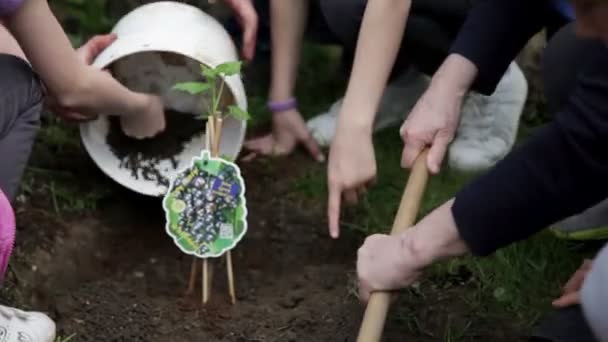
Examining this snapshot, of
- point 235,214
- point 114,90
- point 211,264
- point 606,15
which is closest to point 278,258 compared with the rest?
point 211,264

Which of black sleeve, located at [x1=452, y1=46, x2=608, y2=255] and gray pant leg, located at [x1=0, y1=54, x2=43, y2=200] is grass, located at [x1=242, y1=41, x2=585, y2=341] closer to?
black sleeve, located at [x1=452, y1=46, x2=608, y2=255]

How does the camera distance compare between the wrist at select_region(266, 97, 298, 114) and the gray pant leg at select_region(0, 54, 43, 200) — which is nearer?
the gray pant leg at select_region(0, 54, 43, 200)

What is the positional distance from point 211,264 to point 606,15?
0.97 metres

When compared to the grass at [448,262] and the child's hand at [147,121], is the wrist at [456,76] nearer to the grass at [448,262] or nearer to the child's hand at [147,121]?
the grass at [448,262]

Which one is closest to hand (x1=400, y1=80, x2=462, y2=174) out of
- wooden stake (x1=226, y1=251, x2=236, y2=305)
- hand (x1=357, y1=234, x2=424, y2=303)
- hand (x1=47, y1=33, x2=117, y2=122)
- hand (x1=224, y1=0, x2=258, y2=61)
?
hand (x1=357, y1=234, x2=424, y2=303)

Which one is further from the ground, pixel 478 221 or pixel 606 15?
pixel 606 15

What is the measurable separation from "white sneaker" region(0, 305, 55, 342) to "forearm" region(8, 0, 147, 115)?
1.25 feet

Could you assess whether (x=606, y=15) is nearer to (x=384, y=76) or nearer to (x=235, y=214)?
(x=384, y=76)

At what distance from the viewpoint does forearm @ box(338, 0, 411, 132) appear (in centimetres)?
155

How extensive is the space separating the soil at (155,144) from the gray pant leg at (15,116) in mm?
323

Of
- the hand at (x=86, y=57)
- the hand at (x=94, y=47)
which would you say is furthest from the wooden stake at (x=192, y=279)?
the hand at (x=94, y=47)

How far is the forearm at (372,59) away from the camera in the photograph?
1.55 meters

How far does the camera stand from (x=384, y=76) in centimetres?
159

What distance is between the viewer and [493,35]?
62.6 inches
